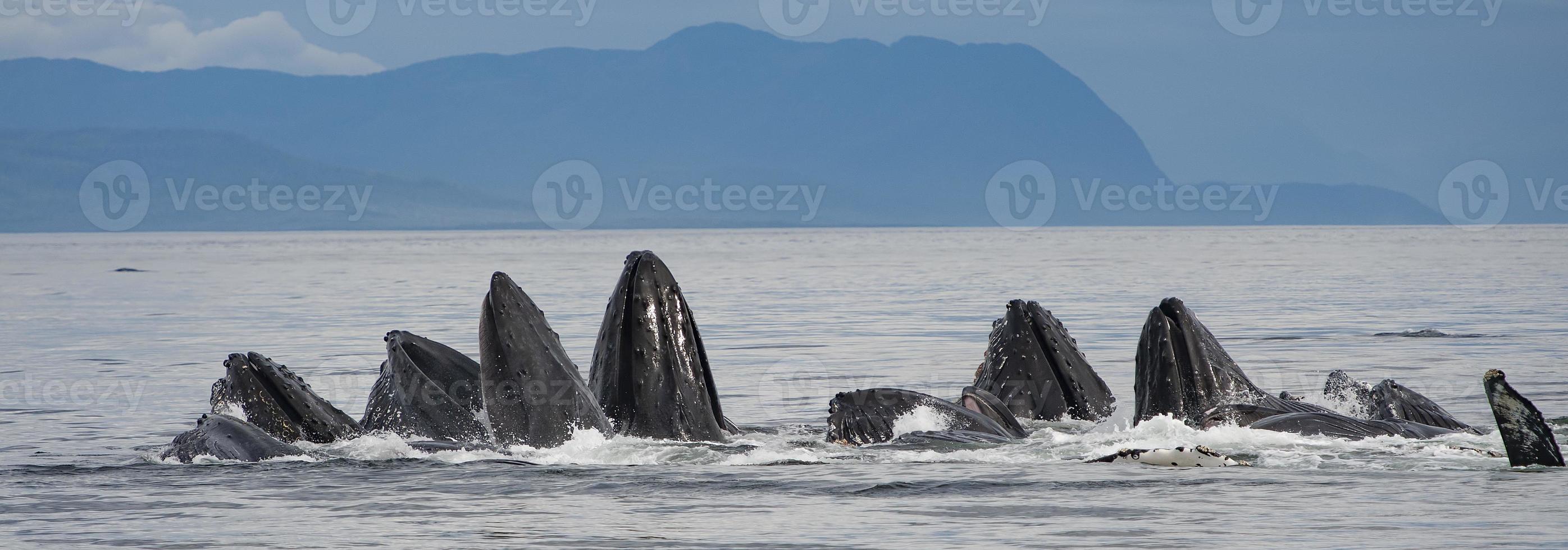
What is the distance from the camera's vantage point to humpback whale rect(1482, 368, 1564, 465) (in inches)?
340

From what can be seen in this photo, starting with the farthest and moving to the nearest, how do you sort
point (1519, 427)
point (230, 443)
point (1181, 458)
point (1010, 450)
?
point (1010, 450)
point (230, 443)
point (1181, 458)
point (1519, 427)

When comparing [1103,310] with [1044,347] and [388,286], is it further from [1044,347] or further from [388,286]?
[388,286]

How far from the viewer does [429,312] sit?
1266 inches

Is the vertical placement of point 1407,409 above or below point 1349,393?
below

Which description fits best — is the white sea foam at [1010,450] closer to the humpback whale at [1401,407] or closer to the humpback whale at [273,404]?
the humpback whale at [273,404]

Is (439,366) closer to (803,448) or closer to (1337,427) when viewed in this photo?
(803,448)

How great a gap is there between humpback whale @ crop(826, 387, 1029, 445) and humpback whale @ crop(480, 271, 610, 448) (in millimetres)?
2252

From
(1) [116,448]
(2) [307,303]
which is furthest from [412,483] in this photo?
(2) [307,303]

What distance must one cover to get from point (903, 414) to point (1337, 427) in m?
2.88

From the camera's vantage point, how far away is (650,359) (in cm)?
1028

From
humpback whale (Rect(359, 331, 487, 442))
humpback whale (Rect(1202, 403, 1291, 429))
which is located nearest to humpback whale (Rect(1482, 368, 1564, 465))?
humpback whale (Rect(1202, 403, 1291, 429))

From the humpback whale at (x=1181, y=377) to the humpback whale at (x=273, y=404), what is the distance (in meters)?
5.50

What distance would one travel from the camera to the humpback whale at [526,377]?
9859 mm

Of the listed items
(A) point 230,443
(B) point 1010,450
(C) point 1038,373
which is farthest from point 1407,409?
(A) point 230,443
